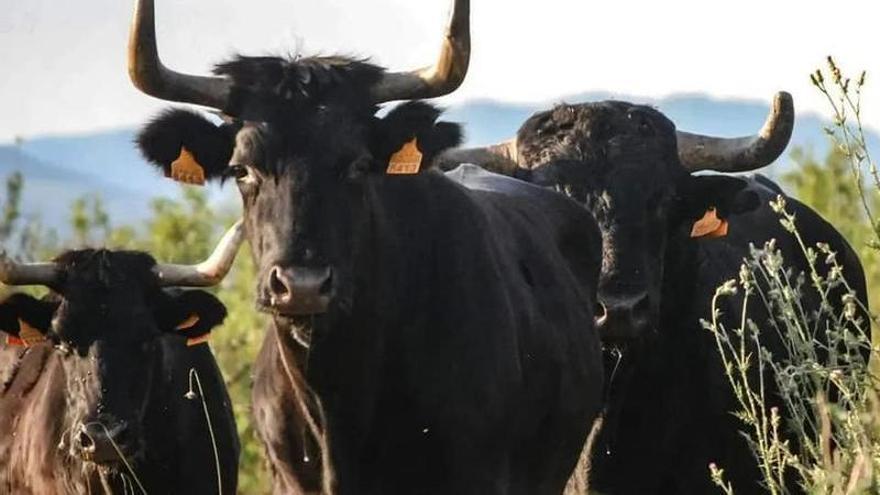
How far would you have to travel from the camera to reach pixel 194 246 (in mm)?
20922

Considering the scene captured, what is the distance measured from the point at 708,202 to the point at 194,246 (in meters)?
10.3

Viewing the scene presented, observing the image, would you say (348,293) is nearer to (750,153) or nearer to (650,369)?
(650,369)

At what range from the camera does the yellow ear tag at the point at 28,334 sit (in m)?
11.1

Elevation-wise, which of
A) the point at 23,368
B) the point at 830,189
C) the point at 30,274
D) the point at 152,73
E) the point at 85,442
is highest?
the point at 152,73

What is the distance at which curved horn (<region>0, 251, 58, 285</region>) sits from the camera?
11.1 m

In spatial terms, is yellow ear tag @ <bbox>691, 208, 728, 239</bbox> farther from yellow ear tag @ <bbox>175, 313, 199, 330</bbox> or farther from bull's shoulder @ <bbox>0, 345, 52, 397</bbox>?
bull's shoulder @ <bbox>0, 345, 52, 397</bbox>

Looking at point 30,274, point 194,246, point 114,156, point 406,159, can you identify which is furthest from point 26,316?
point 114,156

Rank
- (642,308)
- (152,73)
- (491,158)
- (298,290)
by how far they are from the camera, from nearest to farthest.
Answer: (298,290) → (152,73) → (642,308) → (491,158)

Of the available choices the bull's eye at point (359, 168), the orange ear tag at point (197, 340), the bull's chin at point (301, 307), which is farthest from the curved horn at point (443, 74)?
the orange ear tag at point (197, 340)

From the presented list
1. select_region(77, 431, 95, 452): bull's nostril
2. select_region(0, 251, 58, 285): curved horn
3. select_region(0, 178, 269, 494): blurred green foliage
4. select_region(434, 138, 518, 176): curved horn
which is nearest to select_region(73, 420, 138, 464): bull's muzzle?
select_region(77, 431, 95, 452): bull's nostril

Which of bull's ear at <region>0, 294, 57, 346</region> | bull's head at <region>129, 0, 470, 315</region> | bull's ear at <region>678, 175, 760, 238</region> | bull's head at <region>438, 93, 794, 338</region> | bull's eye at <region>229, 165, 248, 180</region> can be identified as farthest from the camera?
bull's ear at <region>678, 175, 760, 238</region>

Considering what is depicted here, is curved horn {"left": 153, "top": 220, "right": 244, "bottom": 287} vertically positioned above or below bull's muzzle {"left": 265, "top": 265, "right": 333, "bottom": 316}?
below

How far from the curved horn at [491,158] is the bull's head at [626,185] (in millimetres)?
10

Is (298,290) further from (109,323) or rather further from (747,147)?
(747,147)
